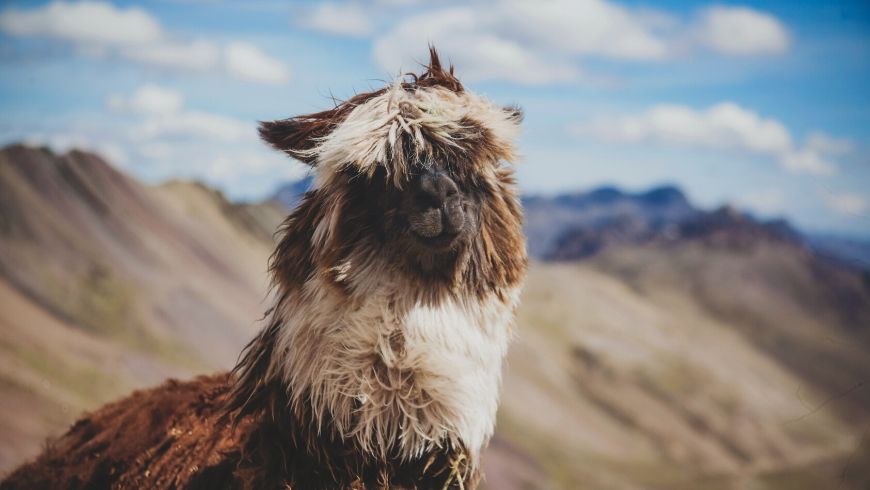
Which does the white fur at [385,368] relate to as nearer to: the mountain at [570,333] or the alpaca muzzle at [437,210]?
the alpaca muzzle at [437,210]

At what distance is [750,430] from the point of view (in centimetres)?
11231

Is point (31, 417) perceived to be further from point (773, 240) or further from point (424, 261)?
point (773, 240)

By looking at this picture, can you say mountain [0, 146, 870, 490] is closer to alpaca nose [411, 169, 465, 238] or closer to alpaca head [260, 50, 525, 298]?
alpaca head [260, 50, 525, 298]

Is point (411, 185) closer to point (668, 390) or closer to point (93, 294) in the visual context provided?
point (93, 294)

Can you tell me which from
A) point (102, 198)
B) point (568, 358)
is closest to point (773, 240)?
point (568, 358)

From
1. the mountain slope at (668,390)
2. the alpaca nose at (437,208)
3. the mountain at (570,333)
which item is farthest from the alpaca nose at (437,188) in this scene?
the mountain slope at (668,390)

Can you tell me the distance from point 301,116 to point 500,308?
179cm

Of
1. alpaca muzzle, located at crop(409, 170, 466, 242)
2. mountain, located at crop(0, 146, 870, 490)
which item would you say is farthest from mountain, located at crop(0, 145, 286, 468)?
alpaca muzzle, located at crop(409, 170, 466, 242)

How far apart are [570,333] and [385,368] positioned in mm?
124247

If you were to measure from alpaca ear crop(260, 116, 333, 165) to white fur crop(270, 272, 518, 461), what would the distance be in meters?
0.93

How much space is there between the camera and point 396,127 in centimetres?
418

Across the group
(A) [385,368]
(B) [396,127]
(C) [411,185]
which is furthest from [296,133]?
(A) [385,368]

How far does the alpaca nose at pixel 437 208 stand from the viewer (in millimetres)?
3912

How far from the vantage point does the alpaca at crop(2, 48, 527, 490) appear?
3.77 m
